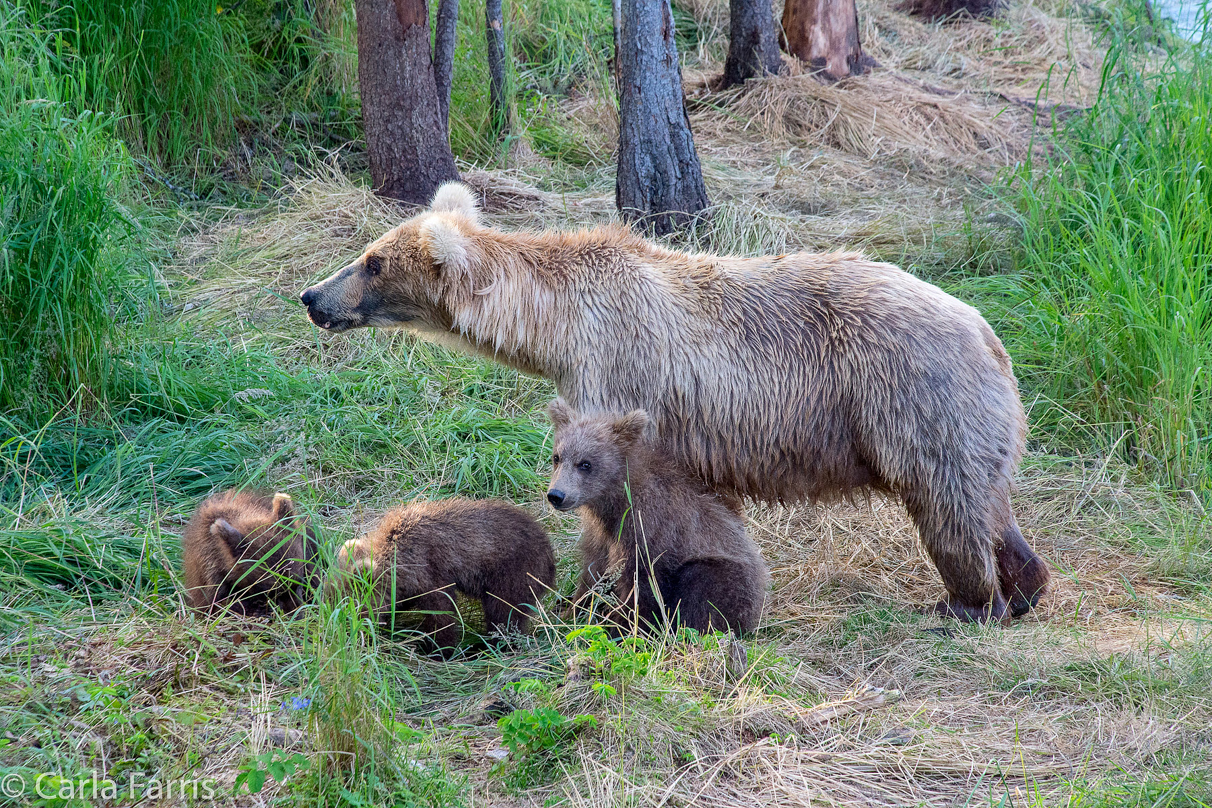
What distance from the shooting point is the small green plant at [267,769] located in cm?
270

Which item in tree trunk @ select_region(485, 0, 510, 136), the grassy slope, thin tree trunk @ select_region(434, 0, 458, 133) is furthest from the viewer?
tree trunk @ select_region(485, 0, 510, 136)

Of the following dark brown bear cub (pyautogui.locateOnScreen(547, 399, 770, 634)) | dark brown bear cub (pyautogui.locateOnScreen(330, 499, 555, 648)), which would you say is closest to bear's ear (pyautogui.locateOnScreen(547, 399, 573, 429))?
dark brown bear cub (pyautogui.locateOnScreen(547, 399, 770, 634))

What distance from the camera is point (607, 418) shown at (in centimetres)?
437

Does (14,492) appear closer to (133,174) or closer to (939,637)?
(133,174)

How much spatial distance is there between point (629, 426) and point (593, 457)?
0.22 metres

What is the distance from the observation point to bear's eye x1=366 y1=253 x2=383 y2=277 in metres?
4.83

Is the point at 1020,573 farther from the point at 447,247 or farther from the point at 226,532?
the point at 226,532

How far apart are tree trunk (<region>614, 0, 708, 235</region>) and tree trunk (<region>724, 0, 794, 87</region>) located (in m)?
3.20

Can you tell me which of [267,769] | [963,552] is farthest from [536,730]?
[963,552]

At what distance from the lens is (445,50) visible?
8.33 meters

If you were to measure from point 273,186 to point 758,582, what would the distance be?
19.2 feet

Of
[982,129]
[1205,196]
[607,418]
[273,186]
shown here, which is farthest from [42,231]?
[982,129]

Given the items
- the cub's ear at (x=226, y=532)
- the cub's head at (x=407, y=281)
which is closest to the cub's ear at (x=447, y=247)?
the cub's head at (x=407, y=281)

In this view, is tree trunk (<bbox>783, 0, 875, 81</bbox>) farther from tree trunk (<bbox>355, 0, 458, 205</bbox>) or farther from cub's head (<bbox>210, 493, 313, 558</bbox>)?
cub's head (<bbox>210, 493, 313, 558</bbox>)
